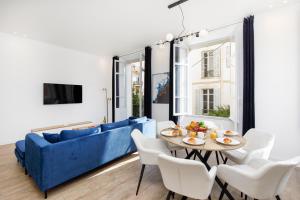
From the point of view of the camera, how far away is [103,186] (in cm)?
235

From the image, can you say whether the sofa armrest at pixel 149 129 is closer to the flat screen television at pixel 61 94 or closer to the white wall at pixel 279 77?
the white wall at pixel 279 77

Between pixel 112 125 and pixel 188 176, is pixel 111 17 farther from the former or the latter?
pixel 188 176

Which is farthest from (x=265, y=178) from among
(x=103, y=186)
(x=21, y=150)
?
(x=21, y=150)

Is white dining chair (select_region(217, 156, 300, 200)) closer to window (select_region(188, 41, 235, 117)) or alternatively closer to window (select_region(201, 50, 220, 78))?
window (select_region(188, 41, 235, 117))

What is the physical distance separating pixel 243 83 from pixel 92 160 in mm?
3387

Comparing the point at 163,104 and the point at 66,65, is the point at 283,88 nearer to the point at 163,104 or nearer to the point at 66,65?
the point at 163,104

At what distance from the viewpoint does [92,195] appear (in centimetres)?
213

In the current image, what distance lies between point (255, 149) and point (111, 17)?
3.68 metres

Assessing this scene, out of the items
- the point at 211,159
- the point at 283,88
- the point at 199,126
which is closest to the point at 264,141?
the point at 199,126

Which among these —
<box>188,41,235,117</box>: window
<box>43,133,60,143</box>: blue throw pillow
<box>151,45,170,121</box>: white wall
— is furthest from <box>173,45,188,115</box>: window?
<box>43,133,60,143</box>: blue throw pillow

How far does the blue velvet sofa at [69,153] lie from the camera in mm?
2053

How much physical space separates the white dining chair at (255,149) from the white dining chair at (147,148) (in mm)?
970

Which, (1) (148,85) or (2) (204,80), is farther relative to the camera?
(2) (204,80)

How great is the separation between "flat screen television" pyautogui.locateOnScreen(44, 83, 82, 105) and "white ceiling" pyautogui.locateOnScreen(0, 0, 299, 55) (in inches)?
55.9
